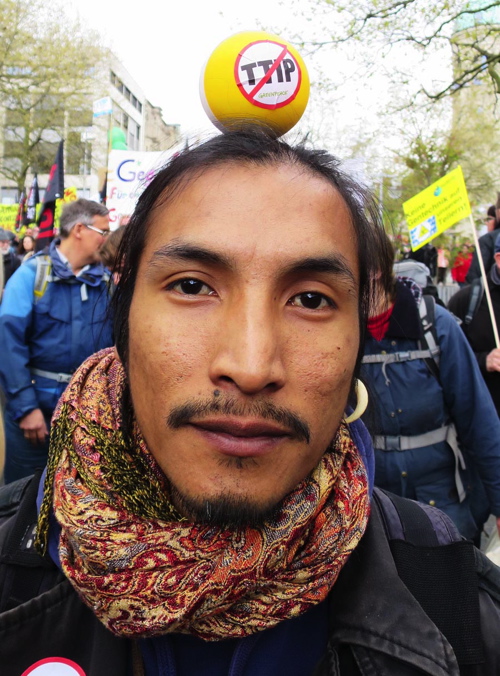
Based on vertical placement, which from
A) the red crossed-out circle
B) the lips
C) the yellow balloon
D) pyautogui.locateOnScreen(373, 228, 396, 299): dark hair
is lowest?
the red crossed-out circle

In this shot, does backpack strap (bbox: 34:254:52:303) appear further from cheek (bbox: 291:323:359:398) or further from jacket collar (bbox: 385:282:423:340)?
cheek (bbox: 291:323:359:398)

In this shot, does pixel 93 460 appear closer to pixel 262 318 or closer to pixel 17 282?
pixel 262 318

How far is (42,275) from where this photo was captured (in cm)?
365

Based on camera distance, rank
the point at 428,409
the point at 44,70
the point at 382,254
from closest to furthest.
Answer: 1. the point at 382,254
2. the point at 428,409
3. the point at 44,70

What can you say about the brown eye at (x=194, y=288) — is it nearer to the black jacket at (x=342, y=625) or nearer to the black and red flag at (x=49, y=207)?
the black jacket at (x=342, y=625)

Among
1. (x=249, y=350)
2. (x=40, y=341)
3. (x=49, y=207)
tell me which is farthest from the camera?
(x=49, y=207)

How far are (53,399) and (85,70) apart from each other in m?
23.0

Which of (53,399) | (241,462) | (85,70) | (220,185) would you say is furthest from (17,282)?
(85,70)

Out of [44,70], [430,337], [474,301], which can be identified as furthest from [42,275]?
[44,70]

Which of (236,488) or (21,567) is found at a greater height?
(236,488)

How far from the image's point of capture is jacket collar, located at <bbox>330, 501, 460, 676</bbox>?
1.10 m

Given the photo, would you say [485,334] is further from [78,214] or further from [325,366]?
[325,366]

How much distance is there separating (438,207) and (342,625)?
3.87 metres

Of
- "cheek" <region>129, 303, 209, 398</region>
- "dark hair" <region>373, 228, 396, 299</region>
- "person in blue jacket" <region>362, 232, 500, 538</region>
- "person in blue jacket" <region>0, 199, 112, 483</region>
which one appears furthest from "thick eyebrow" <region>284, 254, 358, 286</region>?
"person in blue jacket" <region>0, 199, 112, 483</region>
